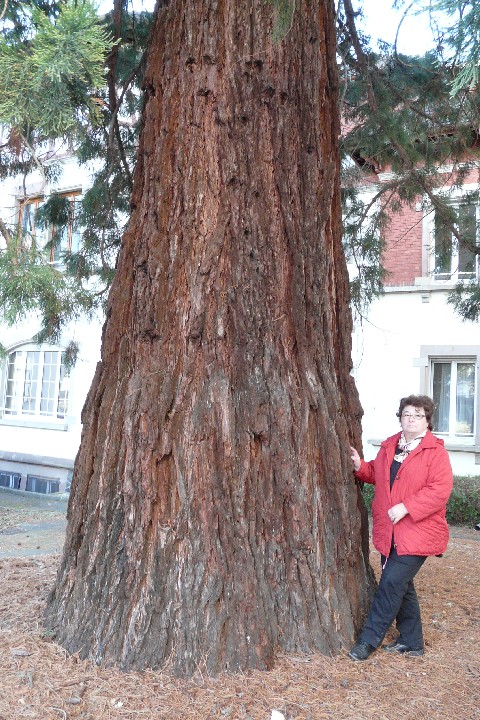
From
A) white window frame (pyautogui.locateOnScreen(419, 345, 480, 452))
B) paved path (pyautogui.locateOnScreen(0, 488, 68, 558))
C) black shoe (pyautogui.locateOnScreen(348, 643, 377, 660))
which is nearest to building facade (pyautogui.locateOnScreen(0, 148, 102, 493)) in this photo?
A: paved path (pyautogui.locateOnScreen(0, 488, 68, 558))

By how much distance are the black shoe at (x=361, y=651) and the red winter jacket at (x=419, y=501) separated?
0.53 metres

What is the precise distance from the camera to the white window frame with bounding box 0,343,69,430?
56.5 feet

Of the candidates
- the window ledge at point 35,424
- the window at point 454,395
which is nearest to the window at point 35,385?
the window ledge at point 35,424

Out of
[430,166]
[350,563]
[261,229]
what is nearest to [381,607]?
[350,563]

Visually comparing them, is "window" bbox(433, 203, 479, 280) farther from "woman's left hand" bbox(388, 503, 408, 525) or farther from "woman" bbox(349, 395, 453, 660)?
"woman's left hand" bbox(388, 503, 408, 525)

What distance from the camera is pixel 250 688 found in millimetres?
3463

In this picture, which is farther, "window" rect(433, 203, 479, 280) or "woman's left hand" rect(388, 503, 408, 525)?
"window" rect(433, 203, 479, 280)

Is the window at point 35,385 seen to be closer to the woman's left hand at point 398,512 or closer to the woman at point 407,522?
the woman at point 407,522

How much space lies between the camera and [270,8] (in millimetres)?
4258

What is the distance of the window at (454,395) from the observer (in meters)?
13.8

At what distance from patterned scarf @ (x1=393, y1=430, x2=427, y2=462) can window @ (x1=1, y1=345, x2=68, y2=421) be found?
13.8m

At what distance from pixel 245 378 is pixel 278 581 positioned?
1097mm

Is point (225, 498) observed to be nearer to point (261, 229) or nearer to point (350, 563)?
point (350, 563)

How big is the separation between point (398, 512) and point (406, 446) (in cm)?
43
